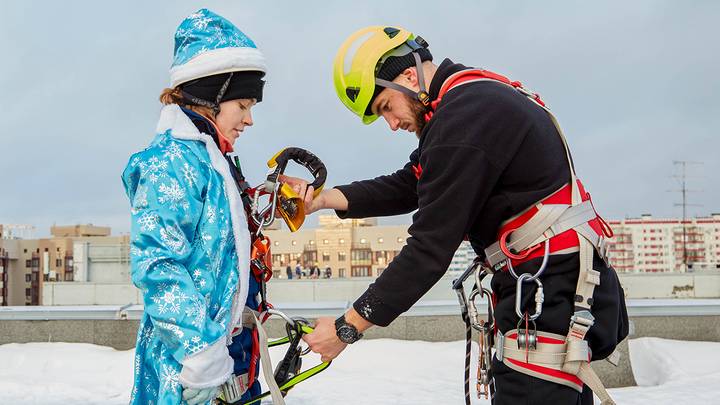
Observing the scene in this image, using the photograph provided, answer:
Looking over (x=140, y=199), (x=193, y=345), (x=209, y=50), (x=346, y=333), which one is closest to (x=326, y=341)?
(x=346, y=333)

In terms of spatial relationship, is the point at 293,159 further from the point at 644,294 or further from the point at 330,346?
the point at 644,294

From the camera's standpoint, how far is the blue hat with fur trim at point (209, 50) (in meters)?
2.71

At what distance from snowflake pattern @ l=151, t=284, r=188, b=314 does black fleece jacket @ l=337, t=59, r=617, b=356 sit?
2.38 ft

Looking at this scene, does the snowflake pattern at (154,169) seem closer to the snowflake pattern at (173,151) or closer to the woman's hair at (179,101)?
the snowflake pattern at (173,151)

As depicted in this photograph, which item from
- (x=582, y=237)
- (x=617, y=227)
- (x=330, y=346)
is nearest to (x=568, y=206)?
(x=582, y=237)

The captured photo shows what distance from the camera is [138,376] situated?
250 centimetres

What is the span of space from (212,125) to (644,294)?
11.9 metres

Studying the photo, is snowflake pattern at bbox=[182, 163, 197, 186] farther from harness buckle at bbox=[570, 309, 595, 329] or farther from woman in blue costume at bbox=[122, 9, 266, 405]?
harness buckle at bbox=[570, 309, 595, 329]

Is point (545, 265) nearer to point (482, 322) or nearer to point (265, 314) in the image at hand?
point (482, 322)

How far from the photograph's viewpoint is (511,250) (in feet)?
8.67

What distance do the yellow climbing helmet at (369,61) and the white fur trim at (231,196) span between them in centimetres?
62

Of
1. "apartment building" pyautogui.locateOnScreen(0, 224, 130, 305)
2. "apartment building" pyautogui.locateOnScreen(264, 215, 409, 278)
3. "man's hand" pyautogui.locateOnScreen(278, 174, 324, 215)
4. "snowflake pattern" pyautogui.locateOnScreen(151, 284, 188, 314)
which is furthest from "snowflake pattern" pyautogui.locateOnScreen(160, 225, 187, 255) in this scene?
"apartment building" pyautogui.locateOnScreen(0, 224, 130, 305)

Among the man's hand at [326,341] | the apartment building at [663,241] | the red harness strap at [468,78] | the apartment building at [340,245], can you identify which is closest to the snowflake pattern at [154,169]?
the man's hand at [326,341]

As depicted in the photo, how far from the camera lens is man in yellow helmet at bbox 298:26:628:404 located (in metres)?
2.55
